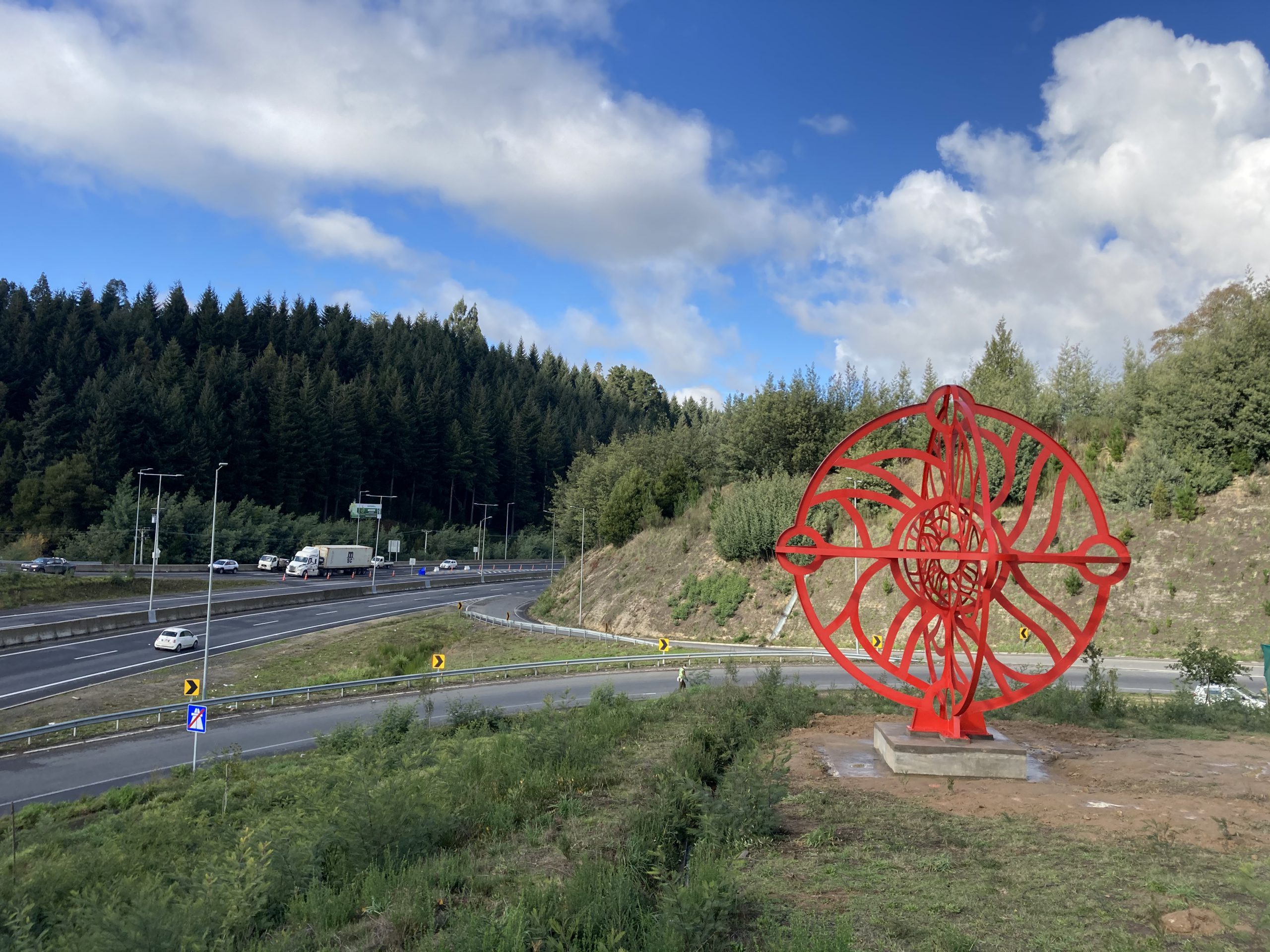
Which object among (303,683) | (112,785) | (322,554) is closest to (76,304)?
(322,554)

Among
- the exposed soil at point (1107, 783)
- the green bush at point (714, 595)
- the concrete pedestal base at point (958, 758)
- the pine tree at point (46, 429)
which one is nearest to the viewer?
the exposed soil at point (1107, 783)

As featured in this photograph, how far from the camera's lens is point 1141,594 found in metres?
35.6

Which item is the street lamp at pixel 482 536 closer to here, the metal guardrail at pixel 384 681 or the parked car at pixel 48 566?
the parked car at pixel 48 566

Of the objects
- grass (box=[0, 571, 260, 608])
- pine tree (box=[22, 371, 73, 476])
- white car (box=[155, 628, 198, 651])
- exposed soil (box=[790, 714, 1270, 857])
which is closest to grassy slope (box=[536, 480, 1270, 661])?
exposed soil (box=[790, 714, 1270, 857])

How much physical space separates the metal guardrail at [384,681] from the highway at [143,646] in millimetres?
7211

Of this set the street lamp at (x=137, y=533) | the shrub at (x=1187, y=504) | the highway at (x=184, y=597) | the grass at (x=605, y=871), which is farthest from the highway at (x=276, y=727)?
the street lamp at (x=137, y=533)

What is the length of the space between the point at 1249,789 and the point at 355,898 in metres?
12.0

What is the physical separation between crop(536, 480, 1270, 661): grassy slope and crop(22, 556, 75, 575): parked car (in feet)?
136

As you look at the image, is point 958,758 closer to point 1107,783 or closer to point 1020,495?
point 1107,783

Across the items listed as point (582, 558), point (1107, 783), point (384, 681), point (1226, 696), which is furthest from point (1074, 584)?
point (384, 681)

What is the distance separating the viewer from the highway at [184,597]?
4544 centimetres

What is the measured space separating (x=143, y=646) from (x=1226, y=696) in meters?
46.3

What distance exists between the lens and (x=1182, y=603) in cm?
3425

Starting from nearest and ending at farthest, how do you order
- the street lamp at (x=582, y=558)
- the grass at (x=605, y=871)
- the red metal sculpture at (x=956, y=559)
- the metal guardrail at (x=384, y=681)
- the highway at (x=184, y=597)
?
the grass at (x=605, y=871), the red metal sculpture at (x=956, y=559), the metal guardrail at (x=384, y=681), the highway at (x=184, y=597), the street lamp at (x=582, y=558)
